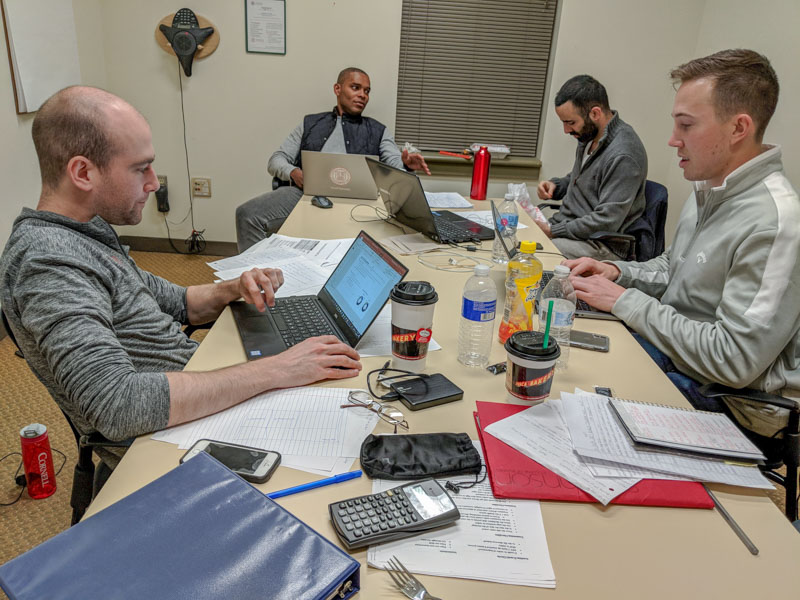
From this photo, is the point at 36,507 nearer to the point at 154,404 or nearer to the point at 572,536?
the point at 154,404

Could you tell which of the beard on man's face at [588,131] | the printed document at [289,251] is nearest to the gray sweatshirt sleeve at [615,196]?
the beard on man's face at [588,131]

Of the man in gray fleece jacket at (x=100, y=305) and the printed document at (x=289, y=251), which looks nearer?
the man in gray fleece jacket at (x=100, y=305)

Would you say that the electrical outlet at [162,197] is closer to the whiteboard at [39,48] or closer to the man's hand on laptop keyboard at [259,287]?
the whiteboard at [39,48]

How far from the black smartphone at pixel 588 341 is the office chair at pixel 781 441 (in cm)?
25

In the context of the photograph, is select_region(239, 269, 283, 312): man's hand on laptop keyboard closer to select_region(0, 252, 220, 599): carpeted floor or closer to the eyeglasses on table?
the eyeglasses on table

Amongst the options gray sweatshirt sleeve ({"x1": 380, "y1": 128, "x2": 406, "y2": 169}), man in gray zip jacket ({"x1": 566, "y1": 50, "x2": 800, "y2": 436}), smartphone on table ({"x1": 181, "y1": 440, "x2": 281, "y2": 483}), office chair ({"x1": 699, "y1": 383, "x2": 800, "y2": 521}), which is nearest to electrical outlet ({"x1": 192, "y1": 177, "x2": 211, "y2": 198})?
gray sweatshirt sleeve ({"x1": 380, "y1": 128, "x2": 406, "y2": 169})

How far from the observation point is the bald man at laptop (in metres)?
3.25

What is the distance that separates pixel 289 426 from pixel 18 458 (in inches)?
61.4

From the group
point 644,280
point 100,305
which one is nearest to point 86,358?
point 100,305

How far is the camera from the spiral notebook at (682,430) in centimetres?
106

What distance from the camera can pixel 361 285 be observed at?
142 cm

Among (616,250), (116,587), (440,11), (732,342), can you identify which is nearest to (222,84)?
(440,11)

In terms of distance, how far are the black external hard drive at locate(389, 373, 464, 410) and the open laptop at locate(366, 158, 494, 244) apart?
1.02 m

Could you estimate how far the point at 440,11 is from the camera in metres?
3.78
